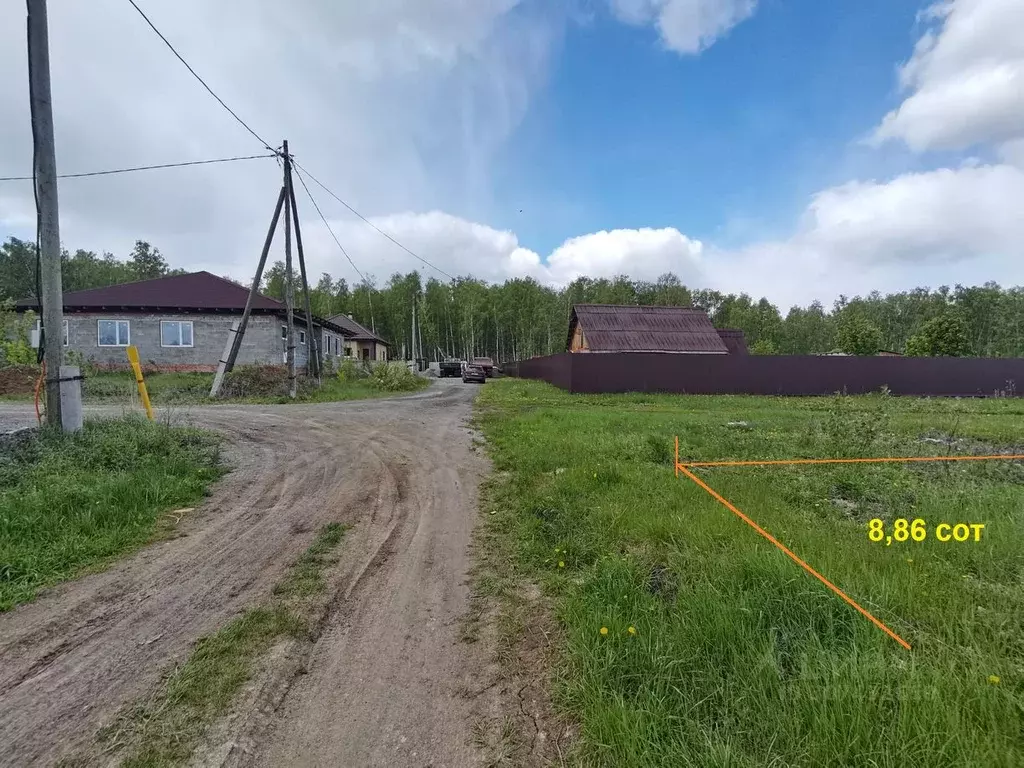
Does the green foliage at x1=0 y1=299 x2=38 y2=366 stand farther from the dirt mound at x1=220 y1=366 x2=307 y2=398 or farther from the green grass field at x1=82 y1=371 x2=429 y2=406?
the dirt mound at x1=220 y1=366 x2=307 y2=398

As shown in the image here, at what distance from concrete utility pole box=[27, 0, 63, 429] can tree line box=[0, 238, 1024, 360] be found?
42735 mm

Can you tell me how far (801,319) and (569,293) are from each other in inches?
1406

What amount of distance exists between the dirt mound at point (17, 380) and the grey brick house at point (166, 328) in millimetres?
5033

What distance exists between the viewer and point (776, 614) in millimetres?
2402

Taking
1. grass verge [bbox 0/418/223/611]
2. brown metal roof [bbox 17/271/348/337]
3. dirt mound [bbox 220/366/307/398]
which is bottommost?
grass verge [bbox 0/418/223/611]

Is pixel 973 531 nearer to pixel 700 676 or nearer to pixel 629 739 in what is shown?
pixel 700 676

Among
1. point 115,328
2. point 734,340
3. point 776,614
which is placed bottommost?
point 776,614

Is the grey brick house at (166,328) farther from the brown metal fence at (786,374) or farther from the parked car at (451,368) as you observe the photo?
the parked car at (451,368)

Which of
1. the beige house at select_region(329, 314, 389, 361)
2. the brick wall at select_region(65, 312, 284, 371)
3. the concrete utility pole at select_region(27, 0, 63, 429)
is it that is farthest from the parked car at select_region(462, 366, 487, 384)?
the concrete utility pole at select_region(27, 0, 63, 429)

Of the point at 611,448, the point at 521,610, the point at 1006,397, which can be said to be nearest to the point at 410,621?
the point at 521,610

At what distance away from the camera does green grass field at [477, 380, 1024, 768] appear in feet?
5.49

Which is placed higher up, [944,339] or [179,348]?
[944,339]

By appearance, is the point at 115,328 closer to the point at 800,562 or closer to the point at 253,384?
the point at 253,384

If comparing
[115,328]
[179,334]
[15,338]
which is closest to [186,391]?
[179,334]
